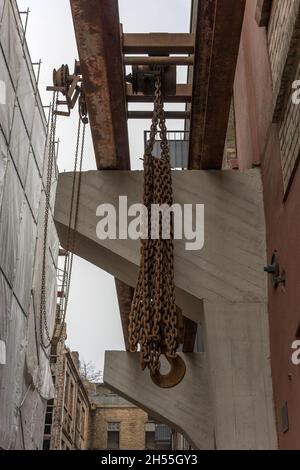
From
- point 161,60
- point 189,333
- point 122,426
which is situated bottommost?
point 189,333

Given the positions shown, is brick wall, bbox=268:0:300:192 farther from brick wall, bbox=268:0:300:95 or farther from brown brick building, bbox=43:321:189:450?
brown brick building, bbox=43:321:189:450

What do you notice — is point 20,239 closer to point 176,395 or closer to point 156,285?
point 176,395

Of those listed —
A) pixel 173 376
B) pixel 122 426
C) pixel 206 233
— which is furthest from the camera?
pixel 122 426

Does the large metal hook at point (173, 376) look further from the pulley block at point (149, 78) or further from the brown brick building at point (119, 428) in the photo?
the brown brick building at point (119, 428)

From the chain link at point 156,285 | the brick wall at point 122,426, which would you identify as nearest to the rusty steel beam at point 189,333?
the chain link at point 156,285

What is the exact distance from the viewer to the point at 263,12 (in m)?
5.74

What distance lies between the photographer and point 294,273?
4.22 m

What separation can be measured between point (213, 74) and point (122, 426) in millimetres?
35862

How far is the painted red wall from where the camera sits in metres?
4.24

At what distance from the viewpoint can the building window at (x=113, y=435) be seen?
123 ft

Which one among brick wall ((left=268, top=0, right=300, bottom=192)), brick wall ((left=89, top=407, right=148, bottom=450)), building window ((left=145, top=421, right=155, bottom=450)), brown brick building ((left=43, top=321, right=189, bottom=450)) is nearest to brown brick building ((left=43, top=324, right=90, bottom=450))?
brown brick building ((left=43, top=321, right=189, bottom=450))

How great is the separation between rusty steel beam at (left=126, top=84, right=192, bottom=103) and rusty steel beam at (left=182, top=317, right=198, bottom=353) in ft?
11.8

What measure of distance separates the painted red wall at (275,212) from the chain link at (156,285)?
87 centimetres

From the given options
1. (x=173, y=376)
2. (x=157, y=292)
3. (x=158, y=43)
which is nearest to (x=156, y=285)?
(x=157, y=292)
